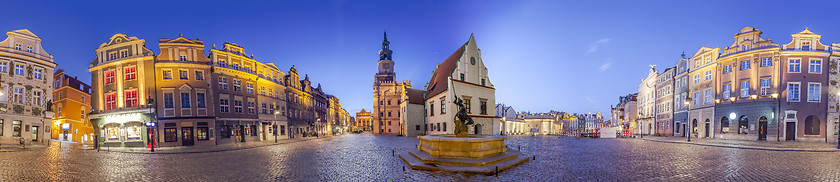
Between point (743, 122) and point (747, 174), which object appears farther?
point (743, 122)

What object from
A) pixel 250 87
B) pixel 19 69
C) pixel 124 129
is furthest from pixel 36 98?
pixel 250 87

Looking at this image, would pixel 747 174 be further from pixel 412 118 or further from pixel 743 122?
pixel 412 118

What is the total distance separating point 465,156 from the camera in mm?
11891

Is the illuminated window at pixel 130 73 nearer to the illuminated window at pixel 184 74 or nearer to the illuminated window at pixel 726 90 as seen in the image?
the illuminated window at pixel 184 74

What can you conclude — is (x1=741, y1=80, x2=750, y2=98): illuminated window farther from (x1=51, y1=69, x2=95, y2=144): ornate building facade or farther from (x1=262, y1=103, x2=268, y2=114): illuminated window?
(x1=51, y1=69, x2=95, y2=144): ornate building facade

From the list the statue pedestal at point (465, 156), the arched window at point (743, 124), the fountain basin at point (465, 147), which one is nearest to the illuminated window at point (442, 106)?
the statue pedestal at point (465, 156)

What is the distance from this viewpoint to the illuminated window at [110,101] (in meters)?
27.1

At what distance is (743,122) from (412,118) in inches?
1463

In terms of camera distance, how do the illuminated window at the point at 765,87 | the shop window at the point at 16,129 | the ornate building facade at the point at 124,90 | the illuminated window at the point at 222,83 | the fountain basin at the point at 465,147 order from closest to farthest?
1. the fountain basin at the point at 465,147
2. the ornate building facade at the point at 124,90
3. the shop window at the point at 16,129
4. the illuminated window at the point at 765,87
5. the illuminated window at the point at 222,83

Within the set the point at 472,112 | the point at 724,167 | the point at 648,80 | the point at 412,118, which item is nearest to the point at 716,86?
the point at 648,80

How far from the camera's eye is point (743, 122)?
29672 mm

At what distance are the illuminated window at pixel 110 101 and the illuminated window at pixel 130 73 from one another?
2428 millimetres

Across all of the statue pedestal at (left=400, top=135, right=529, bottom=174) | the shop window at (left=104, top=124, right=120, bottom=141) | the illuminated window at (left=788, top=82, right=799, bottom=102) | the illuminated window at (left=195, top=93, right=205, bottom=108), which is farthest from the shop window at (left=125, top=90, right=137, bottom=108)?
the illuminated window at (left=788, top=82, right=799, bottom=102)

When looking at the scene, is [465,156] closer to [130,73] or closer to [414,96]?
[130,73]
